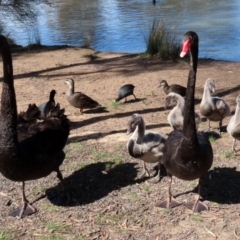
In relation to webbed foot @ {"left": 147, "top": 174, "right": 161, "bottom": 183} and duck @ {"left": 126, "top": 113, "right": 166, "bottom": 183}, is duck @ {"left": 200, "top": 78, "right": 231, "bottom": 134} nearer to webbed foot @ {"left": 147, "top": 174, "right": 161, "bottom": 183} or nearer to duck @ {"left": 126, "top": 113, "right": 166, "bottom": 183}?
duck @ {"left": 126, "top": 113, "right": 166, "bottom": 183}

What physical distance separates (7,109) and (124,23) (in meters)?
17.5

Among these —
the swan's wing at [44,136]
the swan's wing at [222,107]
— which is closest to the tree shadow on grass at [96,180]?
the swan's wing at [44,136]

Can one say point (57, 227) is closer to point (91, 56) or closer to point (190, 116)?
point (190, 116)

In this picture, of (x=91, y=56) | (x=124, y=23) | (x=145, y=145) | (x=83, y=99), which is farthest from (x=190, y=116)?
(x=124, y=23)

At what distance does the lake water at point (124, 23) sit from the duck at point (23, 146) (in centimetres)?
987

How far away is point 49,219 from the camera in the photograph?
4891mm

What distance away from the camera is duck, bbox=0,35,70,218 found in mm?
4691

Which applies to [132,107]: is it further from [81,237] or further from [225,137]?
[81,237]

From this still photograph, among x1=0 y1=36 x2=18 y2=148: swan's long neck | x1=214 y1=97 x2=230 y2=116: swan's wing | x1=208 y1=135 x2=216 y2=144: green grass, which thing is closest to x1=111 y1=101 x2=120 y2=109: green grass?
x1=214 y1=97 x2=230 y2=116: swan's wing

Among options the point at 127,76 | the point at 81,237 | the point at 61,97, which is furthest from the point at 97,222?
the point at 127,76

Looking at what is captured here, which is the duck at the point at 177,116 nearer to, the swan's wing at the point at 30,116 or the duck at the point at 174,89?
the duck at the point at 174,89

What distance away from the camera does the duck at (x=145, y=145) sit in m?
5.54

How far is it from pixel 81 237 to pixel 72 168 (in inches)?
60.7

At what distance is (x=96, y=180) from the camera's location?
223 inches
